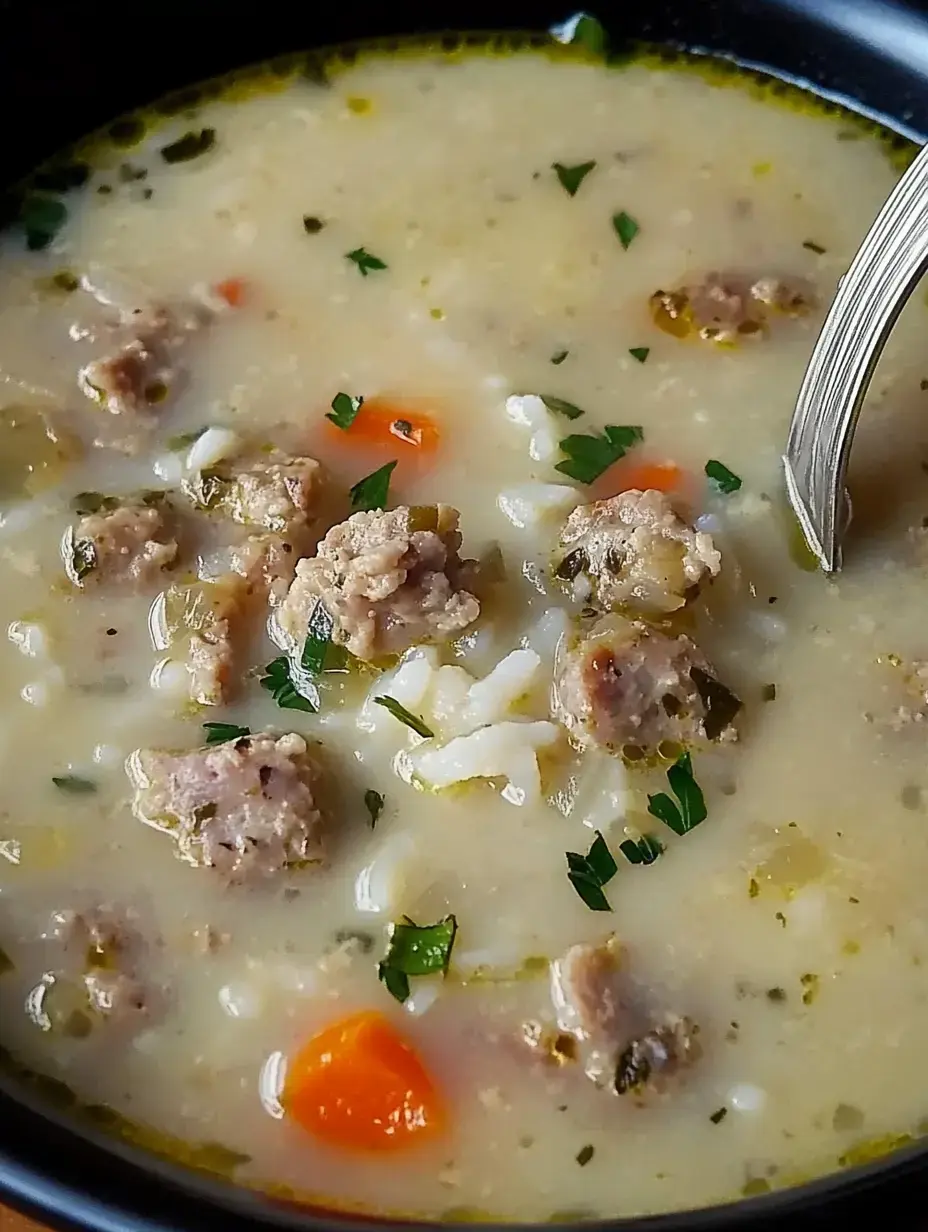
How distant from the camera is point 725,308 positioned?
259 cm

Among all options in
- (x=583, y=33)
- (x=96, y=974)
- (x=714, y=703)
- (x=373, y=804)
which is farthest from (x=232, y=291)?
(x=96, y=974)

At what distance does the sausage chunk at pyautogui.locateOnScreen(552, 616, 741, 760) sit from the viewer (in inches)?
82.5

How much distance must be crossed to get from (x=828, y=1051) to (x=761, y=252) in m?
1.47

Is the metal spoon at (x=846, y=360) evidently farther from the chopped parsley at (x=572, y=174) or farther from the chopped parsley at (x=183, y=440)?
the chopped parsley at (x=183, y=440)

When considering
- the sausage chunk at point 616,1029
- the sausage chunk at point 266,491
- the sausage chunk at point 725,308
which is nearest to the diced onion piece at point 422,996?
the sausage chunk at point 616,1029

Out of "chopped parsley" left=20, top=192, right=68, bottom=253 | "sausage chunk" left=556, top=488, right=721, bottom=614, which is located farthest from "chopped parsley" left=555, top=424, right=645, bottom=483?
"chopped parsley" left=20, top=192, right=68, bottom=253

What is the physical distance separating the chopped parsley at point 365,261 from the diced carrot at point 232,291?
202 mm

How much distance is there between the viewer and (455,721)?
212 centimetres

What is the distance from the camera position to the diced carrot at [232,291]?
2654 millimetres

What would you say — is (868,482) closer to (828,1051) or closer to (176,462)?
(828,1051)

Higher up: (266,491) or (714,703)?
(266,491)

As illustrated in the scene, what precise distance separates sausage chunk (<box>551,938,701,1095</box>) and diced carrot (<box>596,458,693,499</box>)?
0.80 metres

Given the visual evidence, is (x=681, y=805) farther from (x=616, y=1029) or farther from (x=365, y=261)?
(x=365, y=261)

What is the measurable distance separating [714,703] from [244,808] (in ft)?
2.23
